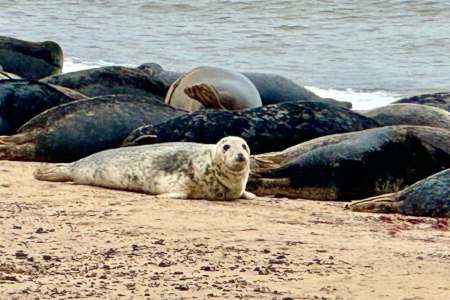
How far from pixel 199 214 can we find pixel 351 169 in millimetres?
1648

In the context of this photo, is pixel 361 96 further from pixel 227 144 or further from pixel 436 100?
pixel 227 144

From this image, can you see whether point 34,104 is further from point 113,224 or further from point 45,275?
point 45,275

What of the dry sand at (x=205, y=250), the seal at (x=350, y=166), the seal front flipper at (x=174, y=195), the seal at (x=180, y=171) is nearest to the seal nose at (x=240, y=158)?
the seal at (x=180, y=171)

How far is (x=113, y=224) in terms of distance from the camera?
6137mm

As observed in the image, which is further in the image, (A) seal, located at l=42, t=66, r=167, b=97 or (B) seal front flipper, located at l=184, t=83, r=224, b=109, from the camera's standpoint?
(A) seal, located at l=42, t=66, r=167, b=97

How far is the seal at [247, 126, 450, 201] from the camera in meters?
7.93

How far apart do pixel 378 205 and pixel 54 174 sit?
6.62ft

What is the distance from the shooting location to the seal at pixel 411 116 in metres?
9.80

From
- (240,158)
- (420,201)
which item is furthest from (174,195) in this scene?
(420,201)

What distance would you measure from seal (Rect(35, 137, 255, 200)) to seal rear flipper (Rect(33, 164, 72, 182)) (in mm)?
17

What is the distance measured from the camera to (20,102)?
30.5 ft

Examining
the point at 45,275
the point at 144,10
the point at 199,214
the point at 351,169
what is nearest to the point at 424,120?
the point at 351,169

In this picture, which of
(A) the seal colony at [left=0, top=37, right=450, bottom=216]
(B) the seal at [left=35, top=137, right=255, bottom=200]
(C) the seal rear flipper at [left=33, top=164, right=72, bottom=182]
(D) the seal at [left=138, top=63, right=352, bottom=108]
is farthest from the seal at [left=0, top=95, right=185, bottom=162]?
(D) the seal at [left=138, top=63, right=352, bottom=108]

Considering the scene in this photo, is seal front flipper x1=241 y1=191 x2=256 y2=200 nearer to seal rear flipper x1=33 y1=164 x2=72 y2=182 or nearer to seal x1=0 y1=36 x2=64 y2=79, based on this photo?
seal rear flipper x1=33 y1=164 x2=72 y2=182
